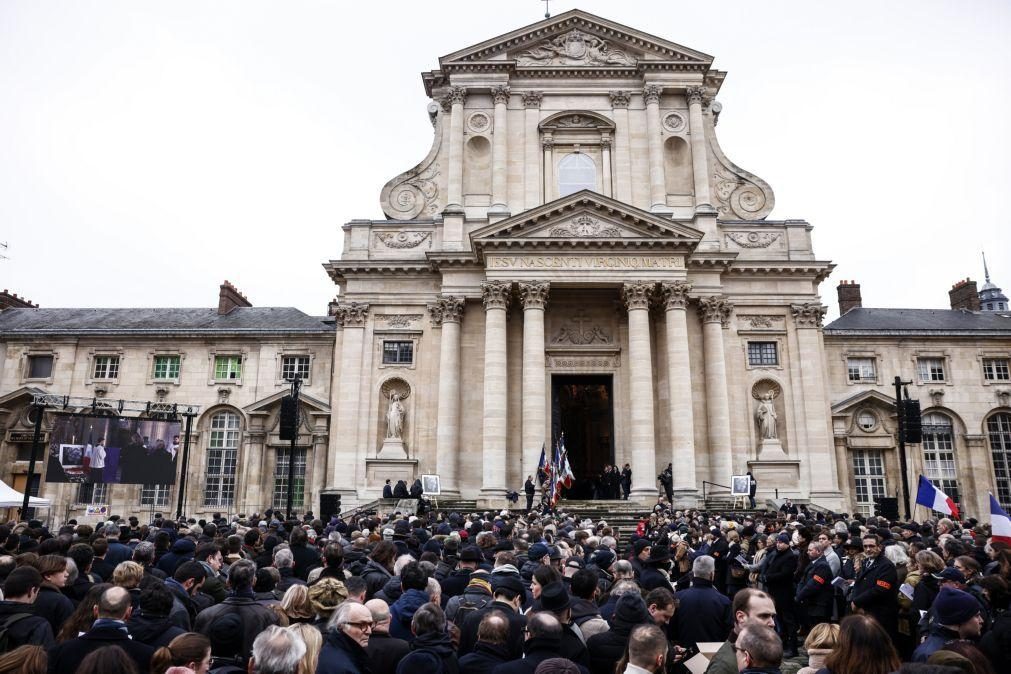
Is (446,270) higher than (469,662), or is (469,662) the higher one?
(446,270)

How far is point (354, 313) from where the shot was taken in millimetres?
33938

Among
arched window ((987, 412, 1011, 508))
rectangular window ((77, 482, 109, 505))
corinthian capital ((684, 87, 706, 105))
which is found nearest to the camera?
arched window ((987, 412, 1011, 508))

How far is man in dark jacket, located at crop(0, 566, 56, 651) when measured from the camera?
18.0ft

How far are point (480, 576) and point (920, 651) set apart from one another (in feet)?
12.8

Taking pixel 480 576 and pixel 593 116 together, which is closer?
pixel 480 576

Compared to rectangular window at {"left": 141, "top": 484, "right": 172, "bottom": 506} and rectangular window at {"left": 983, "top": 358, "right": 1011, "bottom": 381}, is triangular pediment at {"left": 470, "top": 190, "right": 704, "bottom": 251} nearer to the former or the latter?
rectangular window at {"left": 983, "top": 358, "right": 1011, "bottom": 381}

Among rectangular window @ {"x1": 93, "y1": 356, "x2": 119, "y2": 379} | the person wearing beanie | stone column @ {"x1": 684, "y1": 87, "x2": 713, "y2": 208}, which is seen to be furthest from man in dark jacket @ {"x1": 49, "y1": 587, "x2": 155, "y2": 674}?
rectangular window @ {"x1": 93, "y1": 356, "x2": 119, "y2": 379}

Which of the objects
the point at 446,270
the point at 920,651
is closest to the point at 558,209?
the point at 446,270

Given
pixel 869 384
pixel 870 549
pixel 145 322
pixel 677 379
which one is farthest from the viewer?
pixel 145 322

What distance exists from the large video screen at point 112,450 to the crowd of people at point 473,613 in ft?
58.3

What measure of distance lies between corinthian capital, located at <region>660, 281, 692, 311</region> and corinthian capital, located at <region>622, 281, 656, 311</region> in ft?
2.00

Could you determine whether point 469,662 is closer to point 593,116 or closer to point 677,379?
point 677,379

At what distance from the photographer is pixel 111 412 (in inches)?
1224

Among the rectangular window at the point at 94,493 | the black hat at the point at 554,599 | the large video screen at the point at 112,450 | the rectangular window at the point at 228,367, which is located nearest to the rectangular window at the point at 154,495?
the rectangular window at the point at 94,493
